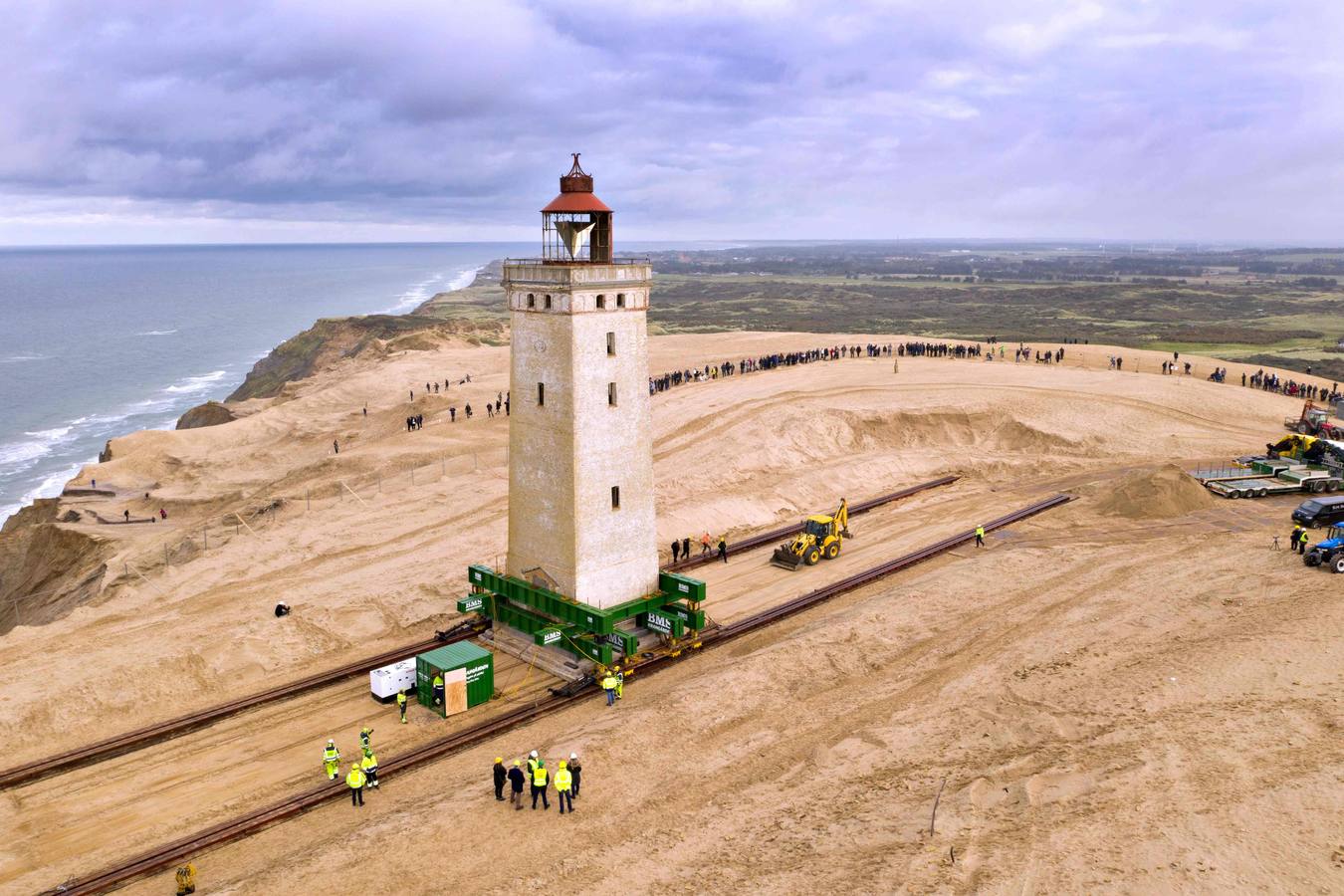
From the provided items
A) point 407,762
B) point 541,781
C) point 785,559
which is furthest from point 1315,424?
point 407,762

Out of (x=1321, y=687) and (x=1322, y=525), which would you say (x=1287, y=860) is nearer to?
(x=1321, y=687)

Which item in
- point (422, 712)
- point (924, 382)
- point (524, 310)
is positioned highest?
point (524, 310)

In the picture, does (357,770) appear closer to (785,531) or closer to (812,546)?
(812,546)

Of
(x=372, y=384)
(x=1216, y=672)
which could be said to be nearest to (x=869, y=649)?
(x=1216, y=672)

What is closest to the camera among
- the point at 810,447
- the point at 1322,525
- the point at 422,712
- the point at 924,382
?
the point at 422,712

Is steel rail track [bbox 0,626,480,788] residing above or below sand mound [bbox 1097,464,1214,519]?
below

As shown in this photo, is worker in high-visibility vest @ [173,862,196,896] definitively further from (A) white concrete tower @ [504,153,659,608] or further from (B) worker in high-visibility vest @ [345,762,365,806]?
(A) white concrete tower @ [504,153,659,608]

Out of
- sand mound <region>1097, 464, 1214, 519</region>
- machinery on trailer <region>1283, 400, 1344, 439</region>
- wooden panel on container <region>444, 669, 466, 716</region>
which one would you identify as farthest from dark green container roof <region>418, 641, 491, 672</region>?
machinery on trailer <region>1283, 400, 1344, 439</region>
